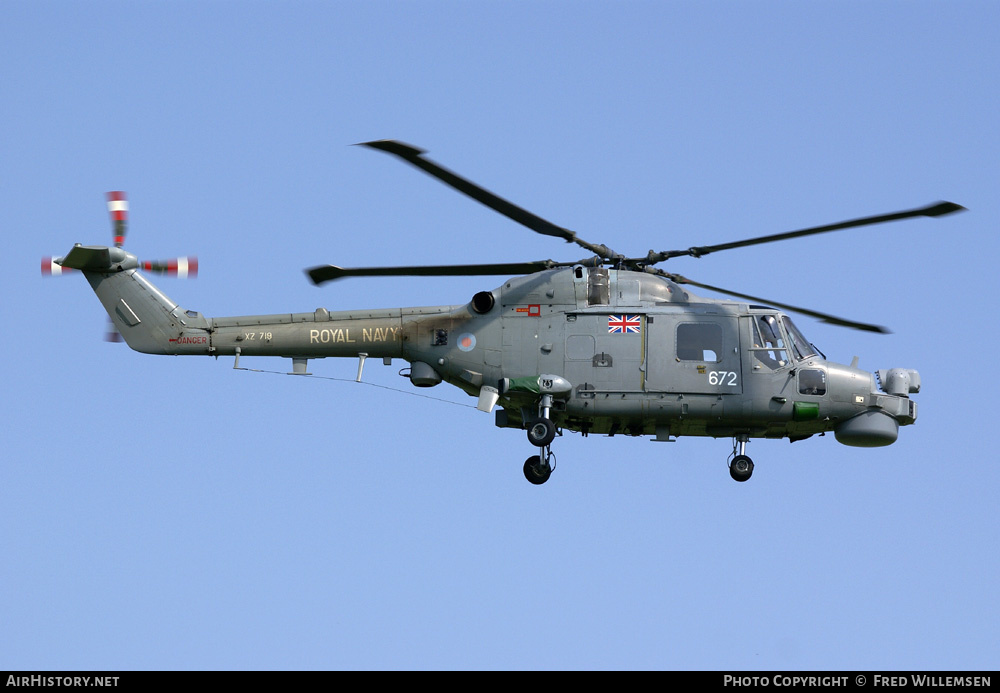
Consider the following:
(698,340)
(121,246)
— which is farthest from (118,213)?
(698,340)

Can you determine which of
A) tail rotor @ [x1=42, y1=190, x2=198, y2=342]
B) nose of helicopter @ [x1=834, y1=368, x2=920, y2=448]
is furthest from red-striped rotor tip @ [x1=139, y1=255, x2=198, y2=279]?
nose of helicopter @ [x1=834, y1=368, x2=920, y2=448]

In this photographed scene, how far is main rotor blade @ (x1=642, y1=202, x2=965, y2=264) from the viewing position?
24828 millimetres

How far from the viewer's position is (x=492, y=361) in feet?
94.1

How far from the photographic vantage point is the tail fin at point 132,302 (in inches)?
1171

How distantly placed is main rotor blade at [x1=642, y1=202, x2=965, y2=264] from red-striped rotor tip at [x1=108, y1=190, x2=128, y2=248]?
1122cm

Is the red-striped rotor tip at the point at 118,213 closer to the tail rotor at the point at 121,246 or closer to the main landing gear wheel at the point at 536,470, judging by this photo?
the tail rotor at the point at 121,246

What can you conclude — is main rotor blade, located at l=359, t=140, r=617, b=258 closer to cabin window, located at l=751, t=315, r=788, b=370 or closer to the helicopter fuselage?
the helicopter fuselage

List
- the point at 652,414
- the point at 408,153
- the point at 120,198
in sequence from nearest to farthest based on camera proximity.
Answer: the point at 408,153 → the point at 652,414 → the point at 120,198

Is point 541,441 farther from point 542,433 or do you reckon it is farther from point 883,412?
point 883,412

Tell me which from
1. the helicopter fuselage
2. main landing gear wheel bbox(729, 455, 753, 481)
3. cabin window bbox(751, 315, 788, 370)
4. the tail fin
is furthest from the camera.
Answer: the tail fin

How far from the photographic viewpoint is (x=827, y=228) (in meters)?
26.0
